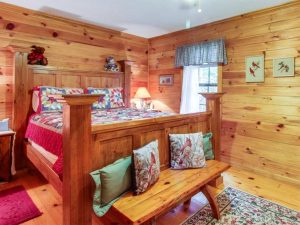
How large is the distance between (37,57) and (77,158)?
7.46 ft

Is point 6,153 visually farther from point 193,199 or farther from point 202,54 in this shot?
point 202,54

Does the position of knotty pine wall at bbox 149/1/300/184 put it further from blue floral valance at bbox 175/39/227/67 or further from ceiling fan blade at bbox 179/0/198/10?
ceiling fan blade at bbox 179/0/198/10

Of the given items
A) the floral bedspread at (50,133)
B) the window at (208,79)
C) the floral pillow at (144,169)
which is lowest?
the floral pillow at (144,169)

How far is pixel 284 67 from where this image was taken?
2814 mm

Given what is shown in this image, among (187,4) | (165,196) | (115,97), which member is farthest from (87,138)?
(187,4)

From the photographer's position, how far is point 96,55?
156 inches

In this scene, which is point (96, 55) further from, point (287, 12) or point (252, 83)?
point (287, 12)

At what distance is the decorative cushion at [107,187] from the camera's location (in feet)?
4.87

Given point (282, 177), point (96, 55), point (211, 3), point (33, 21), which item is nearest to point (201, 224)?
point (282, 177)

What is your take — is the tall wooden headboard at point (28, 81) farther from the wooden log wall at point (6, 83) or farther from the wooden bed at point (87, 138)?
the wooden log wall at point (6, 83)

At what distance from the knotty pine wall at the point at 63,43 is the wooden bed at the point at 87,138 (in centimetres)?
27

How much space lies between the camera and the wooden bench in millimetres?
1404

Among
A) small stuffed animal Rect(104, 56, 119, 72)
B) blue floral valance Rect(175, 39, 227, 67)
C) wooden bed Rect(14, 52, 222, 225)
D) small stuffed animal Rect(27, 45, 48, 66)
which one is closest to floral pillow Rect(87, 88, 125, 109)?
small stuffed animal Rect(104, 56, 119, 72)

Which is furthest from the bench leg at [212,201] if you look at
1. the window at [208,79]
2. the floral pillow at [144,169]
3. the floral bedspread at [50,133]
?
the window at [208,79]
